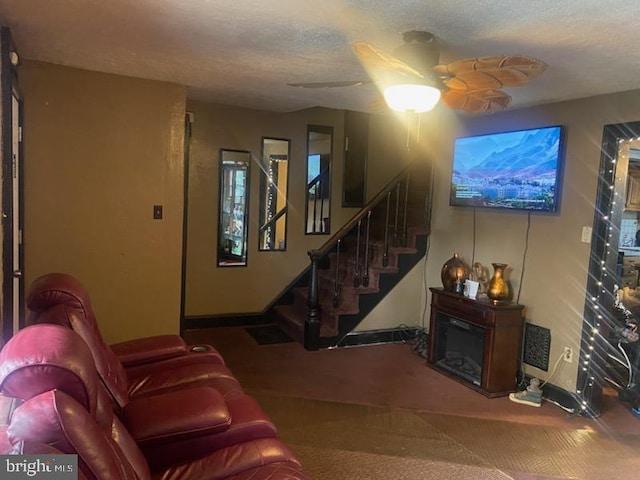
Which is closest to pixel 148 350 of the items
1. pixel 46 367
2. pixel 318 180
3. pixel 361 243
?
pixel 46 367

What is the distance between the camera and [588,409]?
348cm

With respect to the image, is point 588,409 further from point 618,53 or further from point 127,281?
point 127,281

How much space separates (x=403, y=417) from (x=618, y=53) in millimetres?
2520

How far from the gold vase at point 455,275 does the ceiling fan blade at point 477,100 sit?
175 cm

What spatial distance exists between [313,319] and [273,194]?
1557mm

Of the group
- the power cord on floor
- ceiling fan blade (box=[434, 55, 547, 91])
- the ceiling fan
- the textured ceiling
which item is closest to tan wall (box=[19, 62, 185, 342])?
the textured ceiling

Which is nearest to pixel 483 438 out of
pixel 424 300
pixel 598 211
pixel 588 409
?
pixel 588 409

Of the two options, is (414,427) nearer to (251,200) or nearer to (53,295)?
(53,295)

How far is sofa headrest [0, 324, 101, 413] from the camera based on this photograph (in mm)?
1120

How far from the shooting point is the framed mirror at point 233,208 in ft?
16.9

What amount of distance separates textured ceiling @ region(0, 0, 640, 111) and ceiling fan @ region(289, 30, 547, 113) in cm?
9

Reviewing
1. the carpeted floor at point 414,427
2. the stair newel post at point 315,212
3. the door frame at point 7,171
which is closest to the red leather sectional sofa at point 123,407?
the door frame at point 7,171

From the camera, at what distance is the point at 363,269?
4949mm

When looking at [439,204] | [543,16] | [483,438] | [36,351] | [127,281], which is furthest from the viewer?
[439,204]
